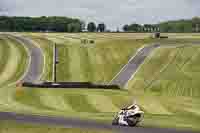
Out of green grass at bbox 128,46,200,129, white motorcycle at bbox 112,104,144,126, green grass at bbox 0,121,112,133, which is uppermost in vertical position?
white motorcycle at bbox 112,104,144,126

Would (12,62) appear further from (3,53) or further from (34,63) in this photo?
(3,53)

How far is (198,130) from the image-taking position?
116ft

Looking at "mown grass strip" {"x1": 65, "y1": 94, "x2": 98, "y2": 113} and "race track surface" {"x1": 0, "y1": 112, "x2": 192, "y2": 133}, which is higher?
"race track surface" {"x1": 0, "y1": 112, "x2": 192, "y2": 133}

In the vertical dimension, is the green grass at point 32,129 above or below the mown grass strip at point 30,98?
above

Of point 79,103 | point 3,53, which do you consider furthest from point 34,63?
point 79,103

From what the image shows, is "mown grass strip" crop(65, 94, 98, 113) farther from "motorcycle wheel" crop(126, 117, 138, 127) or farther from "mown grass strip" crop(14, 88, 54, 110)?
"motorcycle wheel" crop(126, 117, 138, 127)

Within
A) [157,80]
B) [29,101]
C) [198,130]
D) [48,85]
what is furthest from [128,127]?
[157,80]

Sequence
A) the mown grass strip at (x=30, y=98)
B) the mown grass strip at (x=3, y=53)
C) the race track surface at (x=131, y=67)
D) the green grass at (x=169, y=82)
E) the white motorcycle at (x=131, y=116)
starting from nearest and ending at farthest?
1. the white motorcycle at (x=131, y=116)
2. the mown grass strip at (x=30, y=98)
3. the green grass at (x=169, y=82)
4. the race track surface at (x=131, y=67)
5. the mown grass strip at (x=3, y=53)

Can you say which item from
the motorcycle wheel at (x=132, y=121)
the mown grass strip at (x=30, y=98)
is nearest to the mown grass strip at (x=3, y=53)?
the mown grass strip at (x=30, y=98)

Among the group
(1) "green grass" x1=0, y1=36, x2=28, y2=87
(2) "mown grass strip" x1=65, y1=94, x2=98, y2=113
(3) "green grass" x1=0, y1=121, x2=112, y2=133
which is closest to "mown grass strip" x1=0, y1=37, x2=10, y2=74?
(1) "green grass" x1=0, y1=36, x2=28, y2=87

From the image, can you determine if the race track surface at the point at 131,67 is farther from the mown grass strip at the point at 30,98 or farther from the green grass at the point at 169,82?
the mown grass strip at the point at 30,98

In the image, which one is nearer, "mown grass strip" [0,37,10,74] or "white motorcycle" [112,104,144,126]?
"white motorcycle" [112,104,144,126]

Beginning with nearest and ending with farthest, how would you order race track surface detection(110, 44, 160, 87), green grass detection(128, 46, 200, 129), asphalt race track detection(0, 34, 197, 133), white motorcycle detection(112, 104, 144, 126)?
asphalt race track detection(0, 34, 197, 133), white motorcycle detection(112, 104, 144, 126), green grass detection(128, 46, 200, 129), race track surface detection(110, 44, 160, 87)

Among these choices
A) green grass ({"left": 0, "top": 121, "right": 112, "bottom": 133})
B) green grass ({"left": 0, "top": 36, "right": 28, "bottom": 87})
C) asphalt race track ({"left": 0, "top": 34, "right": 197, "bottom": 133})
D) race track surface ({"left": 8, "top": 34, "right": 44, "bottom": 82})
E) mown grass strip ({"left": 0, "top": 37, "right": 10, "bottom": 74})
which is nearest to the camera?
green grass ({"left": 0, "top": 121, "right": 112, "bottom": 133})
